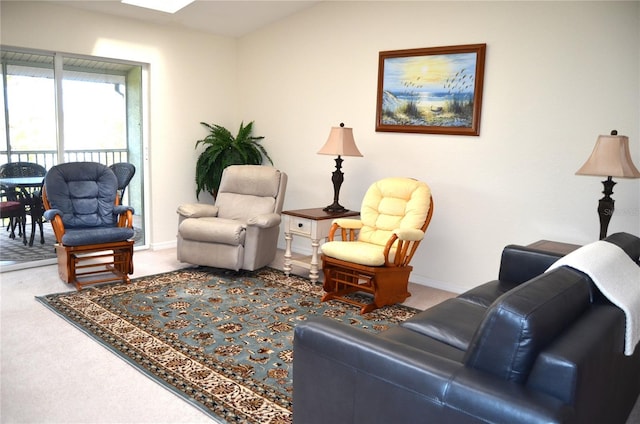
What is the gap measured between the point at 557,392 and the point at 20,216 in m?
4.85

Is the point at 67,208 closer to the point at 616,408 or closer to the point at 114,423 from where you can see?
the point at 114,423

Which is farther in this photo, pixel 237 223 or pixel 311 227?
pixel 237 223

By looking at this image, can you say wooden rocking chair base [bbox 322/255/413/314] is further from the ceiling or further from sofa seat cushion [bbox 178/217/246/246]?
the ceiling

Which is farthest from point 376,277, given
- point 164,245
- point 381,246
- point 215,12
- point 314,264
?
point 215,12

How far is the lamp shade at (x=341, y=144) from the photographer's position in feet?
15.0

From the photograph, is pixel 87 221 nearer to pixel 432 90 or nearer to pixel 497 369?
pixel 432 90

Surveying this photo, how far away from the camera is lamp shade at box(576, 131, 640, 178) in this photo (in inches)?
123

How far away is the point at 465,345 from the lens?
2.22 m

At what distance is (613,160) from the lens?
3.14 m

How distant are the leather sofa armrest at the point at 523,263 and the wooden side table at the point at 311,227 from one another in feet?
5.75

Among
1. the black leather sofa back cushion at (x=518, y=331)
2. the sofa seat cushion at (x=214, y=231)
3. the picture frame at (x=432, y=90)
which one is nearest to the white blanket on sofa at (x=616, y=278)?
the black leather sofa back cushion at (x=518, y=331)

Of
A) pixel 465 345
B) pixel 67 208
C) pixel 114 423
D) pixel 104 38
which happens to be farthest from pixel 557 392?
pixel 104 38

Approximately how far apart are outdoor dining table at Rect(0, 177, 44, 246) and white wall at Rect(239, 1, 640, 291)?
8.58 ft

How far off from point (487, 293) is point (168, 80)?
13.9 ft
